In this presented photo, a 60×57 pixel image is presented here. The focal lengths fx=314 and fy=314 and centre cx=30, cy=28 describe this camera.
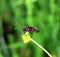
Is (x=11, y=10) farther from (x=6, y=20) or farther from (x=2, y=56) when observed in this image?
(x=2, y=56)

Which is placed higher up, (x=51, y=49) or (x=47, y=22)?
(x=47, y=22)

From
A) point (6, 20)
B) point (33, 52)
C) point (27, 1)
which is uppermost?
point (27, 1)

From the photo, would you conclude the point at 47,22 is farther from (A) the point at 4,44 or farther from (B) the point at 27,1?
(A) the point at 4,44

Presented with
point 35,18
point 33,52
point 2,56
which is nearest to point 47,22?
point 35,18

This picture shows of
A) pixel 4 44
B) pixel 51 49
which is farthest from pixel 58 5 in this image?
pixel 4 44

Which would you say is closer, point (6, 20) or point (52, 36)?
point (52, 36)

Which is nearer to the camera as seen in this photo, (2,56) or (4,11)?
(2,56)
